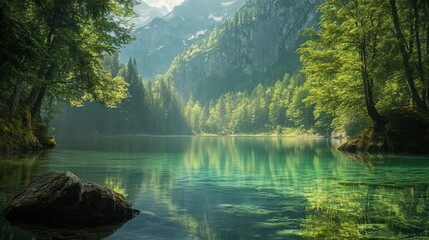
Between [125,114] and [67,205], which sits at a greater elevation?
[125,114]

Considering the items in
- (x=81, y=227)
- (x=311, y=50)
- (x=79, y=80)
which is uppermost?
(x=311, y=50)

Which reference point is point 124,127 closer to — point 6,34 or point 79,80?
point 79,80

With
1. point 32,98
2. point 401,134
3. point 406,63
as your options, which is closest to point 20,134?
point 32,98

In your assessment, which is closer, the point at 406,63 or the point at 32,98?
the point at 406,63

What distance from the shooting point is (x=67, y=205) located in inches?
375

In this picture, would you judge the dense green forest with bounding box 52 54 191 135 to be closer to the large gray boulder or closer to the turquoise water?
the turquoise water

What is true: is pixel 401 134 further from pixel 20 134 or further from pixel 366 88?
pixel 20 134

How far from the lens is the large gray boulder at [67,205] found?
30.6ft

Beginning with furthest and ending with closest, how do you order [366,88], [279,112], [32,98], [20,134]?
1. [279,112]
2. [366,88]
3. [32,98]
4. [20,134]

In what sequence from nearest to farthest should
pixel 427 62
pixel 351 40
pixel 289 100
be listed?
pixel 427 62, pixel 351 40, pixel 289 100

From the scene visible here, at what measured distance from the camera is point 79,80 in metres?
34.4

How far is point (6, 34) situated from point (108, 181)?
7845 mm

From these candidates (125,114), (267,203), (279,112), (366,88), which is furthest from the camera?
(279,112)

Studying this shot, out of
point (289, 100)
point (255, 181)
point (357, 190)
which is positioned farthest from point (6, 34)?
point (289, 100)
